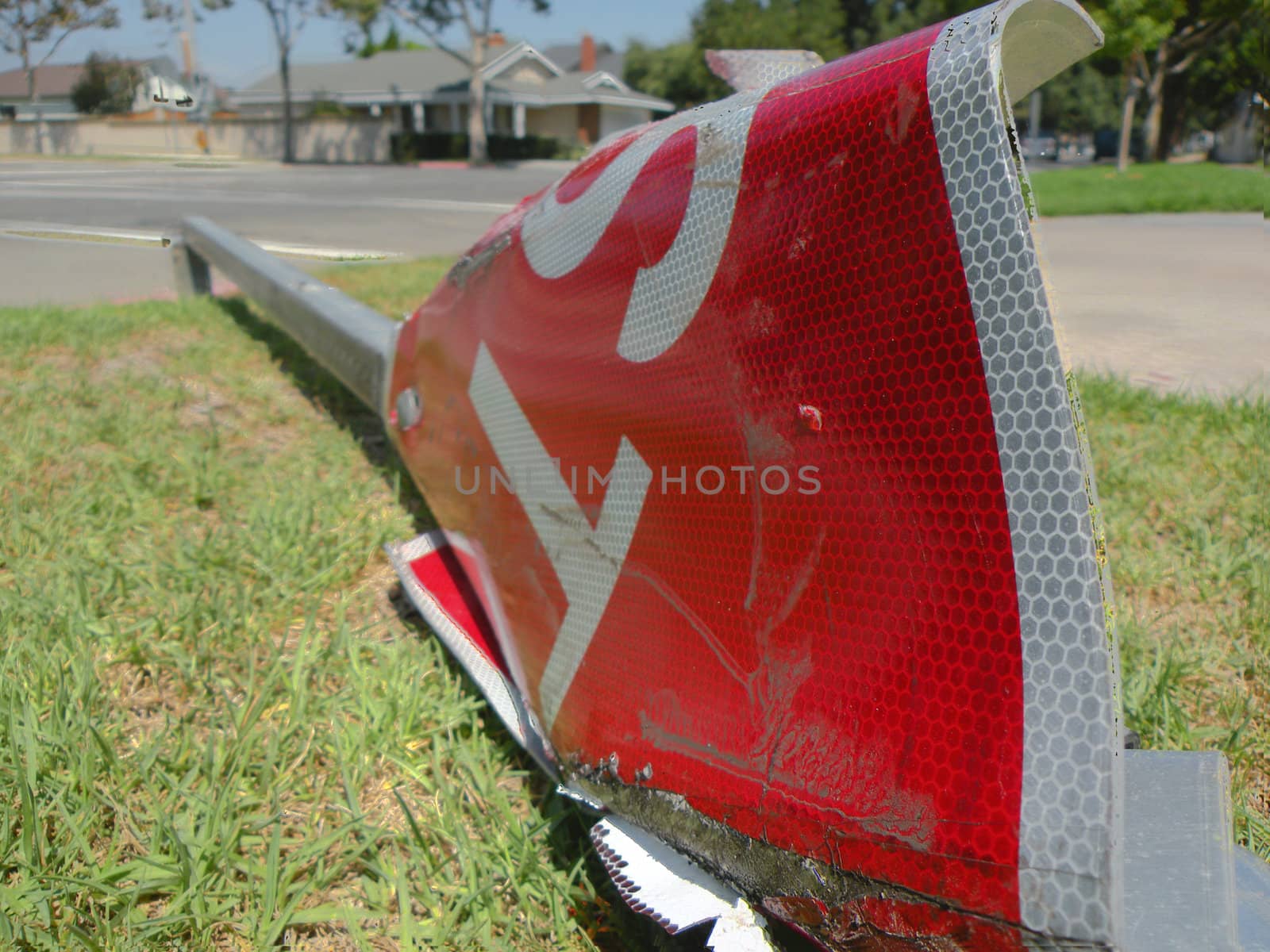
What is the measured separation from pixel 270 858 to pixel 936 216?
1.31 m

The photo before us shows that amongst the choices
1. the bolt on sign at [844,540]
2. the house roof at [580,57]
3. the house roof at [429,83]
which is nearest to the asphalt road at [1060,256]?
the bolt on sign at [844,540]

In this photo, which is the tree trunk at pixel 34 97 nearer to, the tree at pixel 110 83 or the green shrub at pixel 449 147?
the tree at pixel 110 83

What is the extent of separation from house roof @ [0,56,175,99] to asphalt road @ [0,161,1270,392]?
0.34m

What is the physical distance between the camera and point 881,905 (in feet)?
3.01

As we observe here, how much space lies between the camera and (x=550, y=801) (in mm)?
1669

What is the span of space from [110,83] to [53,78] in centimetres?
44

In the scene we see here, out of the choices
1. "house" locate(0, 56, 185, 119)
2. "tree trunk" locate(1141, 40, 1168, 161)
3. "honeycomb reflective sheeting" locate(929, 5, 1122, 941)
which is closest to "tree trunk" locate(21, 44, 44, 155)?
"house" locate(0, 56, 185, 119)

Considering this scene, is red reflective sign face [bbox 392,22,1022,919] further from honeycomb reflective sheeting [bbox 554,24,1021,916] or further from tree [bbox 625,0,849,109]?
tree [bbox 625,0,849,109]

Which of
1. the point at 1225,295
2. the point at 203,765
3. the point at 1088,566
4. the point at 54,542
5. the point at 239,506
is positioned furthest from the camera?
the point at 239,506

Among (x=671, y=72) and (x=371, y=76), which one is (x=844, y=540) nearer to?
(x=371, y=76)

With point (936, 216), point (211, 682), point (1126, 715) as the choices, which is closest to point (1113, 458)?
point (1126, 715)

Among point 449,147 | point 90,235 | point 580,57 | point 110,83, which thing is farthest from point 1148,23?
point 580,57

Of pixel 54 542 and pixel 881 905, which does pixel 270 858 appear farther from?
pixel 54 542

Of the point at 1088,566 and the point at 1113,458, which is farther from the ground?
the point at 1088,566
